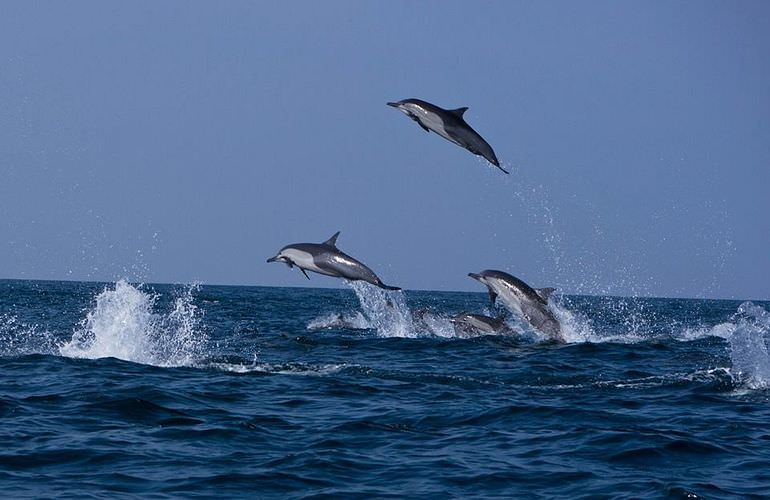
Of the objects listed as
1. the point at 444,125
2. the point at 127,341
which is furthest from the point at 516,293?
the point at 444,125

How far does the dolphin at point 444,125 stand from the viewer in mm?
12531

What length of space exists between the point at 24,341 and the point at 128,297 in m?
3.17

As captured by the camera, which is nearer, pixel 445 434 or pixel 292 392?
pixel 445 434

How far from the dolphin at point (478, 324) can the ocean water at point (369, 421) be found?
5.21 m

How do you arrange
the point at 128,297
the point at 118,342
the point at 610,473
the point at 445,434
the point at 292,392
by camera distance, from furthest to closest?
the point at 128,297
the point at 118,342
the point at 292,392
the point at 445,434
the point at 610,473

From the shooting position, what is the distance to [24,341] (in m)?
22.0

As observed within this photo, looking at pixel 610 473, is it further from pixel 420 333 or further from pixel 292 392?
pixel 420 333

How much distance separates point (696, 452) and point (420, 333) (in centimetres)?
1762

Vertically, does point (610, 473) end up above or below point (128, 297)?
below

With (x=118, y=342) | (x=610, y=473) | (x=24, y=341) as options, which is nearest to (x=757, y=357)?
(x=610, y=473)

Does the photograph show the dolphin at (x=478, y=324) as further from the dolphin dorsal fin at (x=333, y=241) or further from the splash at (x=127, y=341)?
the dolphin dorsal fin at (x=333, y=241)

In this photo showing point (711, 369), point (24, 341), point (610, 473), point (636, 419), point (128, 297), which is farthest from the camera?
point (24, 341)

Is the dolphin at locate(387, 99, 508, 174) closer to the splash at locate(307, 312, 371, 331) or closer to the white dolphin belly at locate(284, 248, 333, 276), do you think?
the white dolphin belly at locate(284, 248, 333, 276)

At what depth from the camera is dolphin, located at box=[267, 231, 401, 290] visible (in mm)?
15836
